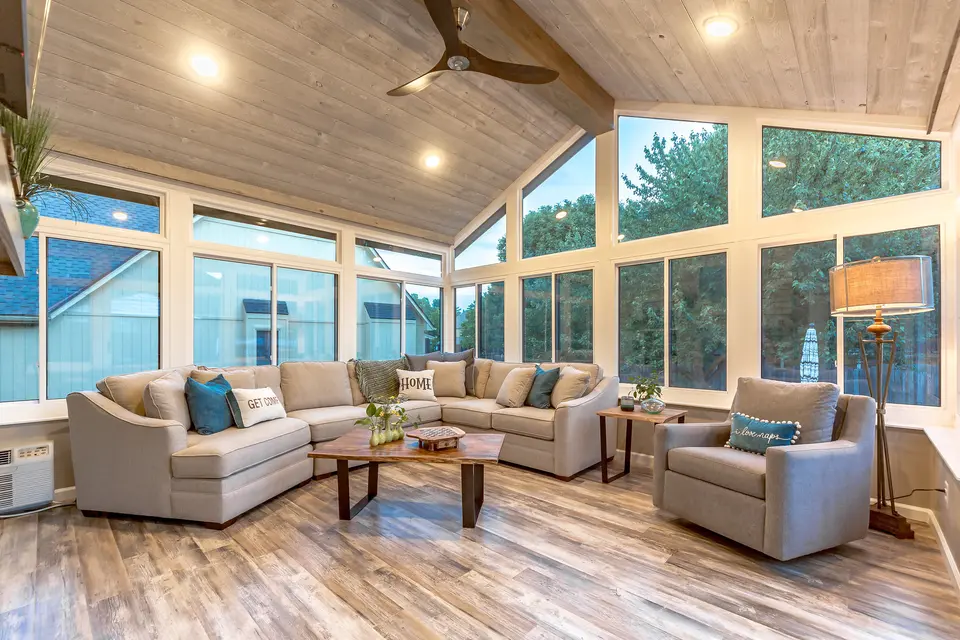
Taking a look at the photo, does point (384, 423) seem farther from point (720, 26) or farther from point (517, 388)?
point (720, 26)

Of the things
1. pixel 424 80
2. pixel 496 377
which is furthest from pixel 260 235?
pixel 496 377

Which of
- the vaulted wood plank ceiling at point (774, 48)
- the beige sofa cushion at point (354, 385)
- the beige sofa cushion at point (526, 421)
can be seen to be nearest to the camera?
the vaulted wood plank ceiling at point (774, 48)

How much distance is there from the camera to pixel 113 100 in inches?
126

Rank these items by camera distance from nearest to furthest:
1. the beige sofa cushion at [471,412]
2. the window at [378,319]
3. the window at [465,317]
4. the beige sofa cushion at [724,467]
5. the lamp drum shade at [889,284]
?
the beige sofa cushion at [724,467]
the lamp drum shade at [889,284]
the beige sofa cushion at [471,412]
the window at [378,319]
the window at [465,317]

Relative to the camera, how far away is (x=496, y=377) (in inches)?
199

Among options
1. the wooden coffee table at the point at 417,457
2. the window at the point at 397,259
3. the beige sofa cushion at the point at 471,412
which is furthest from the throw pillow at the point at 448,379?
the wooden coffee table at the point at 417,457

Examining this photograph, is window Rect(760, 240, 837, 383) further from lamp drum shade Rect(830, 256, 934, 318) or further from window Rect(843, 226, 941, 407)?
lamp drum shade Rect(830, 256, 934, 318)

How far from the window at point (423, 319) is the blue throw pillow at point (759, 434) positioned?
13.1 ft

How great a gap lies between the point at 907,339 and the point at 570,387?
7.83ft

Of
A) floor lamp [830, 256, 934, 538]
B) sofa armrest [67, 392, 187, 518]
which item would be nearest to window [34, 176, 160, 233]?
sofa armrest [67, 392, 187, 518]

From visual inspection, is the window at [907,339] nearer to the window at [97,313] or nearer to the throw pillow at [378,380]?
the throw pillow at [378,380]

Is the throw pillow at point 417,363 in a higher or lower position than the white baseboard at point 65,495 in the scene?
higher

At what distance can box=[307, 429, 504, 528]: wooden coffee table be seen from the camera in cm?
276

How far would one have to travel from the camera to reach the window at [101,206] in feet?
10.9
